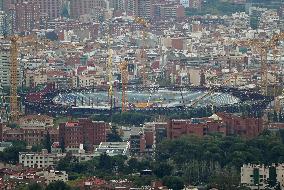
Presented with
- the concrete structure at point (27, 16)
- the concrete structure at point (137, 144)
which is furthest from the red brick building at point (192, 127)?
the concrete structure at point (27, 16)

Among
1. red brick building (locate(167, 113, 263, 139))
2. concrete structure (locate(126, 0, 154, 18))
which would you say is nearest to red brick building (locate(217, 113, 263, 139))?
red brick building (locate(167, 113, 263, 139))

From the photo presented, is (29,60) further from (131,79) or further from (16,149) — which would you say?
(16,149)

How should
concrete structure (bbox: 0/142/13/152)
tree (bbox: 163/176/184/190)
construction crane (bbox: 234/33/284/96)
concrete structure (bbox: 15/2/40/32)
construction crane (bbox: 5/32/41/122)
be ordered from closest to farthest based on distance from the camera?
tree (bbox: 163/176/184/190) < concrete structure (bbox: 0/142/13/152) < construction crane (bbox: 5/32/41/122) < construction crane (bbox: 234/33/284/96) < concrete structure (bbox: 15/2/40/32)

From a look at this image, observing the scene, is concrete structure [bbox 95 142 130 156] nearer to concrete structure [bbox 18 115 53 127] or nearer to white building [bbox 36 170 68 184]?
concrete structure [bbox 18 115 53 127]

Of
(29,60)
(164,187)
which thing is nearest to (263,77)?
(29,60)

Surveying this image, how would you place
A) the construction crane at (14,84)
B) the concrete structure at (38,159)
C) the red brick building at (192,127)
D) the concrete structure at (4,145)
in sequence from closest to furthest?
the concrete structure at (38,159) → the concrete structure at (4,145) → the red brick building at (192,127) → the construction crane at (14,84)

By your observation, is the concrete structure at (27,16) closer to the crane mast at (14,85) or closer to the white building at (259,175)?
the crane mast at (14,85)
